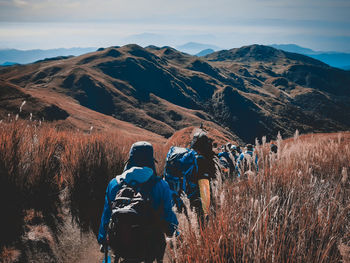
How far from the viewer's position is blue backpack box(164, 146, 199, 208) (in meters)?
3.55

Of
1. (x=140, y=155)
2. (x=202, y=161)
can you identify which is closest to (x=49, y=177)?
(x=140, y=155)

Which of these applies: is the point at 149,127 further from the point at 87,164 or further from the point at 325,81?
the point at 325,81

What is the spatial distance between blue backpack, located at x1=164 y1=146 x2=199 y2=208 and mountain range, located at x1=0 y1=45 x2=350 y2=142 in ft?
73.6

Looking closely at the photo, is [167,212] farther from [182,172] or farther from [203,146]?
[203,146]

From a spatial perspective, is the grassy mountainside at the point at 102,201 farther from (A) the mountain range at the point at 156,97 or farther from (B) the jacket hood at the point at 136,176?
(A) the mountain range at the point at 156,97

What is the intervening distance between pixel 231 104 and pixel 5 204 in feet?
307

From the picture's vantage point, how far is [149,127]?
55.4 meters

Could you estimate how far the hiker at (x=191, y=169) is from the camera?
11.6 feet

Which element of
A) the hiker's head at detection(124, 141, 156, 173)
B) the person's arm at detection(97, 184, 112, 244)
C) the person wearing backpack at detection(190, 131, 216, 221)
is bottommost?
the person's arm at detection(97, 184, 112, 244)

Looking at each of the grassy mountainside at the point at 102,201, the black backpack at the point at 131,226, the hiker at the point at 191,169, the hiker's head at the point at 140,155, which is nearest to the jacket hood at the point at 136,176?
the black backpack at the point at 131,226

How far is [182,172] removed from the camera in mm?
3695

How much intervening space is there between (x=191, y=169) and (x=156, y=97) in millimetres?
78917

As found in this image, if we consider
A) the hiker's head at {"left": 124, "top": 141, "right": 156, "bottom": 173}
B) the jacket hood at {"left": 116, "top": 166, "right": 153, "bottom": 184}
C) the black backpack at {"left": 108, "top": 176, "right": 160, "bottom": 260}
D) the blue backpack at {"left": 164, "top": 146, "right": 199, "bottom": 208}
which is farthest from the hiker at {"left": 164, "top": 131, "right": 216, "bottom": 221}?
the black backpack at {"left": 108, "top": 176, "right": 160, "bottom": 260}

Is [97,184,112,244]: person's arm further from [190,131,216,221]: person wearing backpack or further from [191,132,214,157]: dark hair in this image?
[191,132,214,157]: dark hair
